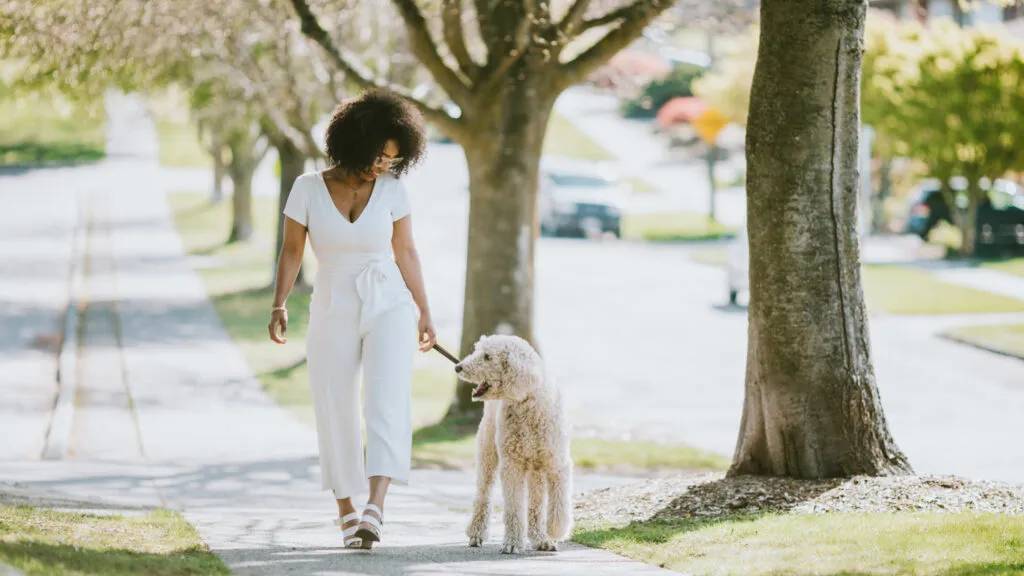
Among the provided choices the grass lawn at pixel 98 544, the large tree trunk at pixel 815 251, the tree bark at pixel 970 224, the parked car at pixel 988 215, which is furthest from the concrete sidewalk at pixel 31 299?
the parked car at pixel 988 215

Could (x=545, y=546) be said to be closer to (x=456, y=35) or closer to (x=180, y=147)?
(x=456, y=35)

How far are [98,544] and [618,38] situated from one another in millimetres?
8179

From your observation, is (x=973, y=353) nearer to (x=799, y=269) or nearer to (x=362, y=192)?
(x=799, y=269)

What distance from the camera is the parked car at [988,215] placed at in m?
32.9

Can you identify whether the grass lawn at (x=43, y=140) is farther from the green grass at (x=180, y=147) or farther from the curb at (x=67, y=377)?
the curb at (x=67, y=377)

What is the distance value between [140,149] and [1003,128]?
4369 cm

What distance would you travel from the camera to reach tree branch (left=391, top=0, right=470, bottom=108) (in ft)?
42.8

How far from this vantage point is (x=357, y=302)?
6684 mm

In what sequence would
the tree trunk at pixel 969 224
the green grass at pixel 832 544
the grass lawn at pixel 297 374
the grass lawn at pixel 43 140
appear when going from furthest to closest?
1. the grass lawn at pixel 43 140
2. the tree trunk at pixel 969 224
3. the grass lawn at pixel 297 374
4. the green grass at pixel 832 544

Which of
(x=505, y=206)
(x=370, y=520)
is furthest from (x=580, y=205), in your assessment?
(x=370, y=520)

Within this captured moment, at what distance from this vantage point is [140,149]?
65875mm

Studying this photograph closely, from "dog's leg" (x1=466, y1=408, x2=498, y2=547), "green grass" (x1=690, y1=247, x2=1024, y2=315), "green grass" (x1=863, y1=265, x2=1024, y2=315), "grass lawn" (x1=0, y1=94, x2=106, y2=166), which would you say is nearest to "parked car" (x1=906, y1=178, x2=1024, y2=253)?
"green grass" (x1=690, y1=247, x2=1024, y2=315)

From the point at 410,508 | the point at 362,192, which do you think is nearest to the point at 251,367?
the point at 410,508

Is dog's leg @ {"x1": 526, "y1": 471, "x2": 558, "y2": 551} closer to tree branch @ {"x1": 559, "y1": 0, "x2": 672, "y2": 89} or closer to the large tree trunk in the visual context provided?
the large tree trunk
